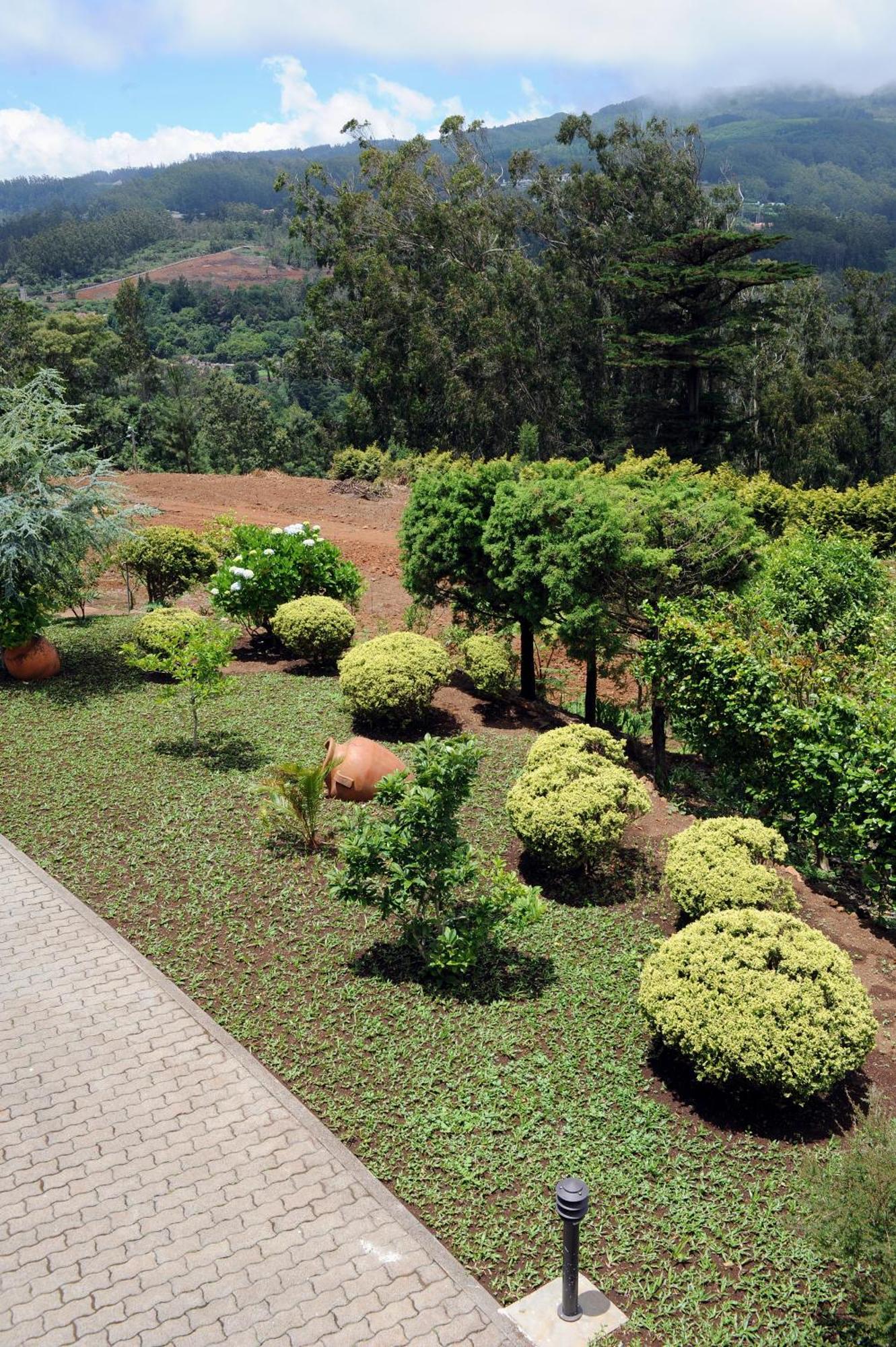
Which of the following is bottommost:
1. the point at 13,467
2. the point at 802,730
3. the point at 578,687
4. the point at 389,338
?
the point at 578,687

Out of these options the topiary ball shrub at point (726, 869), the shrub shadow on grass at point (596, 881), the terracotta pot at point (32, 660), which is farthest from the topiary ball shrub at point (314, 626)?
the topiary ball shrub at point (726, 869)

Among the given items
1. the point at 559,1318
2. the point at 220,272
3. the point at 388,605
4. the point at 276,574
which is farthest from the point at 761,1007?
the point at 220,272

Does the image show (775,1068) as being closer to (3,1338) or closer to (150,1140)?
(150,1140)

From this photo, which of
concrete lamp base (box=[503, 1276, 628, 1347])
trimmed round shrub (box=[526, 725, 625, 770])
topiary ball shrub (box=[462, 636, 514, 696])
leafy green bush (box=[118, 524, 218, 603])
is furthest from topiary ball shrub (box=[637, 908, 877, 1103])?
leafy green bush (box=[118, 524, 218, 603])

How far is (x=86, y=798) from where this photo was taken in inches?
363

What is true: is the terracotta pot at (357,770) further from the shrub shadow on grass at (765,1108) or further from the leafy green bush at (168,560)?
the leafy green bush at (168,560)

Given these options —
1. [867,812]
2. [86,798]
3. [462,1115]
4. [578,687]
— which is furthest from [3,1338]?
[578,687]

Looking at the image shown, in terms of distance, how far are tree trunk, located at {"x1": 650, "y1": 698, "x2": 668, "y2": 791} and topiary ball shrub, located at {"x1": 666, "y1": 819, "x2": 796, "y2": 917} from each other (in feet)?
10.2

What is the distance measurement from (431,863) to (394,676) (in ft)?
13.6

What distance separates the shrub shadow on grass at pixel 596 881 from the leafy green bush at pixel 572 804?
4.7 inches

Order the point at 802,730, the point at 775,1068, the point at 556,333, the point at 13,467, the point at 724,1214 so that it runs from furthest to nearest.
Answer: the point at 556,333, the point at 13,467, the point at 802,730, the point at 775,1068, the point at 724,1214

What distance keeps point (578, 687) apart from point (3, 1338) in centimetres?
1160

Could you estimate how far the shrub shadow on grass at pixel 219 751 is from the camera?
9.84 meters

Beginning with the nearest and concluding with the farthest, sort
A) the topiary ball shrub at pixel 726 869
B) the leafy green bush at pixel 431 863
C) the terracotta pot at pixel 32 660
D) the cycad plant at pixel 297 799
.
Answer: the leafy green bush at pixel 431 863 < the topiary ball shrub at pixel 726 869 < the cycad plant at pixel 297 799 < the terracotta pot at pixel 32 660
